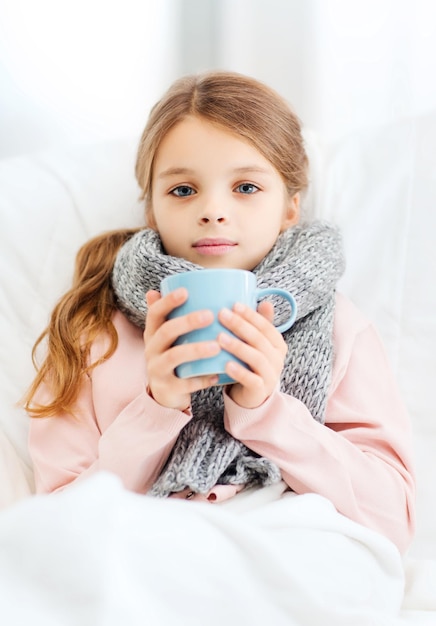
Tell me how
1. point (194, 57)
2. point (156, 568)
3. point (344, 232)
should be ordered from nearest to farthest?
1. point (156, 568)
2. point (344, 232)
3. point (194, 57)

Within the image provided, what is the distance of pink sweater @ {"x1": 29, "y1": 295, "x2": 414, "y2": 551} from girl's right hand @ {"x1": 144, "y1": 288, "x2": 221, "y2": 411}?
4 cm

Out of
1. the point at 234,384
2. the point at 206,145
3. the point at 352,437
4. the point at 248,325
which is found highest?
the point at 206,145

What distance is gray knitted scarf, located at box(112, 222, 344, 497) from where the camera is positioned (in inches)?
37.5

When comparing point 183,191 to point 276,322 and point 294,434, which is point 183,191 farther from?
point 294,434

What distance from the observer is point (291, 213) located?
120cm

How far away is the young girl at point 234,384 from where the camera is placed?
37.0 inches

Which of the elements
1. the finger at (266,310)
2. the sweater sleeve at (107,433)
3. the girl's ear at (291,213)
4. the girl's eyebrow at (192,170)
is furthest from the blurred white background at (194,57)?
the finger at (266,310)

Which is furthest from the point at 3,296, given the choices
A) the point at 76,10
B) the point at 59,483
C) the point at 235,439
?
the point at 76,10

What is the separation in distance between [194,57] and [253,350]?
Answer: 1.28 m

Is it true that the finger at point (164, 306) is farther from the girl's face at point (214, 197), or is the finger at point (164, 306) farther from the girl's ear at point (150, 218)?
the girl's ear at point (150, 218)

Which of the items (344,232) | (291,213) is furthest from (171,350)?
(344,232)

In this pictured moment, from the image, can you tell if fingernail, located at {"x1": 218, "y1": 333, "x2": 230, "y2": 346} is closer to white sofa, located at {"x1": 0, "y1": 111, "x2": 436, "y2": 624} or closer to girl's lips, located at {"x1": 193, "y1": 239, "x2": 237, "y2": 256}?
girl's lips, located at {"x1": 193, "y1": 239, "x2": 237, "y2": 256}

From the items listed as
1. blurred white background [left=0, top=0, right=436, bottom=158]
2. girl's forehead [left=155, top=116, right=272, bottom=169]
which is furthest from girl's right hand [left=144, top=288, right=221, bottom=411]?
blurred white background [left=0, top=0, right=436, bottom=158]

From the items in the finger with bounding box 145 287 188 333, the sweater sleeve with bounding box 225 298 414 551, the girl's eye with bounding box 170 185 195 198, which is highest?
the girl's eye with bounding box 170 185 195 198
